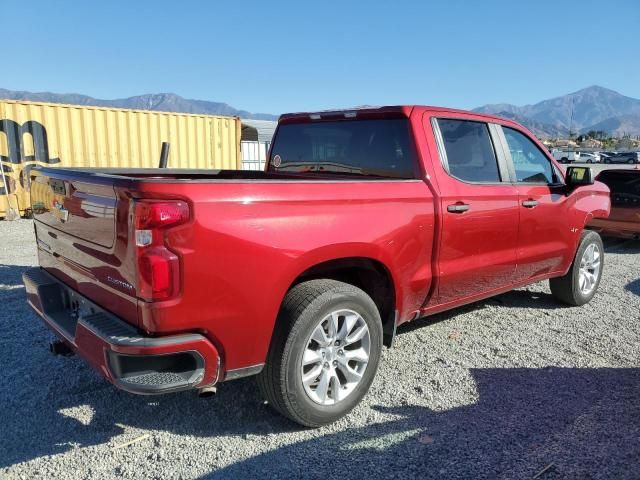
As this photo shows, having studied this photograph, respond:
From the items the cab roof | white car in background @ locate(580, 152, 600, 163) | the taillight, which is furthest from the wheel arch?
white car in background @ locate(580, 152, 600, 163)

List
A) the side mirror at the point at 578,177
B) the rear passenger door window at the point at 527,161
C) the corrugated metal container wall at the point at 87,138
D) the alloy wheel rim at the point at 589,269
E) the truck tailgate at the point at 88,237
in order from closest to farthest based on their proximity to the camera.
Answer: the truck tailgate at the point at 88,237 < the rear passenger door window at the point at 527,161 < the side mirror at the point at 578,177 < the alloy wheel rim at the point at 589,269 < the corrugated metal container wall at the point at 87,138

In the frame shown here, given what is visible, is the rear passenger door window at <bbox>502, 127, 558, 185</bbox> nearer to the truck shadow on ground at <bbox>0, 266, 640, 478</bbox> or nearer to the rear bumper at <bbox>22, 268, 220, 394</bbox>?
the truck shadow on ground at <bbox>0, 266, 640, 478</bbox>

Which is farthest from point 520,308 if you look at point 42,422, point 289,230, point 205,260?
point 42,422

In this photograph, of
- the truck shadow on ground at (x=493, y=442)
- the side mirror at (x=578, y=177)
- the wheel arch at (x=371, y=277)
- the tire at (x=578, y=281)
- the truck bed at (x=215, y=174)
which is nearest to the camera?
the truck shadow on ground at (x=493, y=442)

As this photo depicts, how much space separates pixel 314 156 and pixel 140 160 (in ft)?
32.7

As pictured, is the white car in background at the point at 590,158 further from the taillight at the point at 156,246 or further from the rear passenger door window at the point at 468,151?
the taillight at the point at 156,246

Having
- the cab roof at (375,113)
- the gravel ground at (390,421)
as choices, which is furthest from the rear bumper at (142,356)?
the cab roof at (375,113)

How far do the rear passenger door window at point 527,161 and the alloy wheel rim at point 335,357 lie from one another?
2.17 m

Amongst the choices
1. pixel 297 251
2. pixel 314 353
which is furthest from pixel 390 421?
pixel 297 251

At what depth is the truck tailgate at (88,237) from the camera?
2373 mm

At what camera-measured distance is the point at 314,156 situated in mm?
4145

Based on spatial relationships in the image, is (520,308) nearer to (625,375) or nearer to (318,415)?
(625,375)

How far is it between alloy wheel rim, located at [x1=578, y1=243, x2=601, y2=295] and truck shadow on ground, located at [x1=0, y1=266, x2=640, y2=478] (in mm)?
1729

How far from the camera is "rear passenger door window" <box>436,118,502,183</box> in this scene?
3672 millimetres
